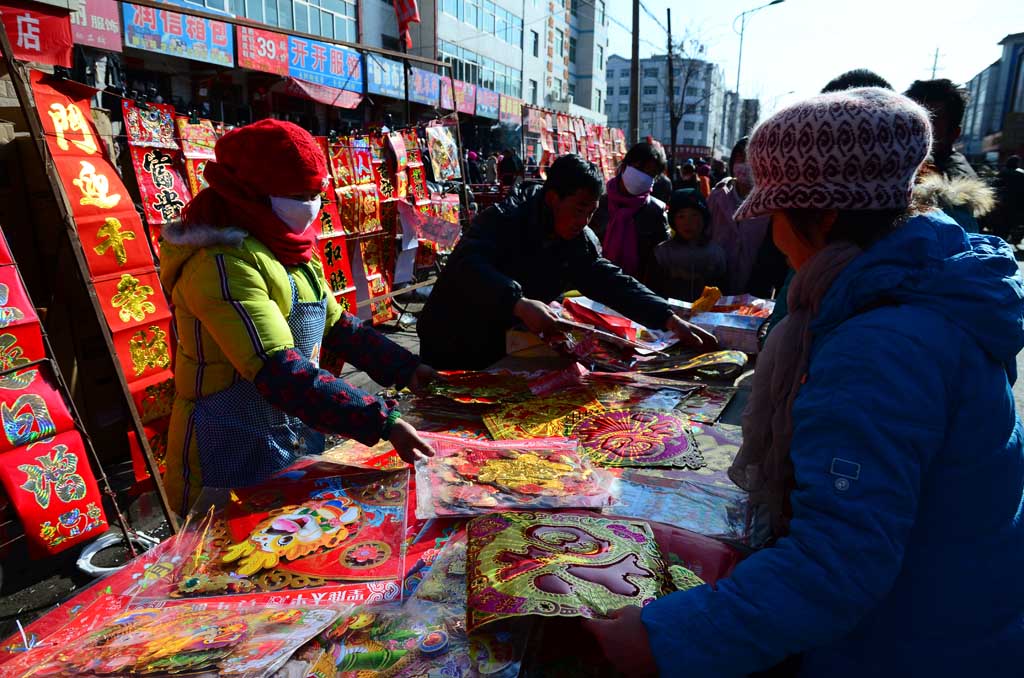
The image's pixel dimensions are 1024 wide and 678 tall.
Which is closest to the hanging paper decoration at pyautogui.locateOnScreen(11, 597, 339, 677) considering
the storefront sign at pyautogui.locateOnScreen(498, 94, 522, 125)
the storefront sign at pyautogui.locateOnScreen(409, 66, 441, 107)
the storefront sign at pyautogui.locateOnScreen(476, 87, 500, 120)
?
the storefront sign at pyautogui.locateOnScreen(409, 66, 441, 107)

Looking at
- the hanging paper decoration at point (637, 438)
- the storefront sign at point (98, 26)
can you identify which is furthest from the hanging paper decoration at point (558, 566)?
the storefront sign at point (98, 26)

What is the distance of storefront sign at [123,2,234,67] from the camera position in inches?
497

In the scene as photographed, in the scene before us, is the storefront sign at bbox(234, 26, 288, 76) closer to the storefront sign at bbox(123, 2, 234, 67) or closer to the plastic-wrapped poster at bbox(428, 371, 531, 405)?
the storefront sign at bbox(123, 2, 234, 67)

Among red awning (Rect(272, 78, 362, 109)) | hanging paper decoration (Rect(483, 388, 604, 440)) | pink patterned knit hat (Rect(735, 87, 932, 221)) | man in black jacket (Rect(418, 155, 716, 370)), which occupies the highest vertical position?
red awning (Rect(272, 78, 362, 109))

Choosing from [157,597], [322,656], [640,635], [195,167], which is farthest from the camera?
[195,167]

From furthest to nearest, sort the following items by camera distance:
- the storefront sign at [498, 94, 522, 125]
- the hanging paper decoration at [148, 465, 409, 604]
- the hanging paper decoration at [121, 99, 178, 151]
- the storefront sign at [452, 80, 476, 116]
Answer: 1. the storefront sign at [498, 94, 522, 125]
2. the storefront sign at [452, 80, 476, 116]
3. the hanging paper decoration at [121, 99, 178, 151]
4. the hanging paper decoration at [148, 465, 409, 604]

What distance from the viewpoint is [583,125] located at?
20.6 m

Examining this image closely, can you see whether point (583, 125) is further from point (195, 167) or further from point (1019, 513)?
point (1019, 513)

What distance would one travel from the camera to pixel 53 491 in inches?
96.3

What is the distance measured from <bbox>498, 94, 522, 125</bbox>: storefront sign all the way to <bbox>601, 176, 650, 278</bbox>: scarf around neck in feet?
77.3

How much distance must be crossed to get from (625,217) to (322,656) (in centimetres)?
407

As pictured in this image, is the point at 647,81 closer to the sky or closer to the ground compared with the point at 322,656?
closer to the sky

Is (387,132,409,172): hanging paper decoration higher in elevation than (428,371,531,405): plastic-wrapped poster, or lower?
higher

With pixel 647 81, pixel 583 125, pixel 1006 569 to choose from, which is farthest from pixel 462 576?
pixel 647 81
